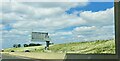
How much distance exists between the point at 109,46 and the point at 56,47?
831cm

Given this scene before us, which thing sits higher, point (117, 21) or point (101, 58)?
point (117, 21)

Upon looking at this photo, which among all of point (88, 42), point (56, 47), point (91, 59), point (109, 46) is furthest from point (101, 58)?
point (56, 47)

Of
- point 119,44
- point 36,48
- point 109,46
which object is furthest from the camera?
point 36,48

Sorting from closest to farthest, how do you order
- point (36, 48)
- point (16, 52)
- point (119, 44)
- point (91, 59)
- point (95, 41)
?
point (119, 44) → point (91, 59) → point (95, 41) → point (36, 48) → point (16, 52)

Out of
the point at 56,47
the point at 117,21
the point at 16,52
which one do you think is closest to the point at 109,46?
the point at 56,47

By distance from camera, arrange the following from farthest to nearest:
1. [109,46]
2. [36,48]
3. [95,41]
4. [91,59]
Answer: [36,48] → [95,41] → [109,46] → [91,59]

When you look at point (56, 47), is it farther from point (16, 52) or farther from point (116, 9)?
point (116, 9)

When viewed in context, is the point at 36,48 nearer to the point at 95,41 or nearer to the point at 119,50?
the point at 95,41

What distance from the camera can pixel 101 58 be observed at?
83.0ft

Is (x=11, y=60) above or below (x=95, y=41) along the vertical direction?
below

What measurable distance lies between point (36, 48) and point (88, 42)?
357 inches

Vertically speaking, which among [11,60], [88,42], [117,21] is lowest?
[11,60]

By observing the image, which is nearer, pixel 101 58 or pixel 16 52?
pixel 101 58

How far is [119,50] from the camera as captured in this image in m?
18.8
